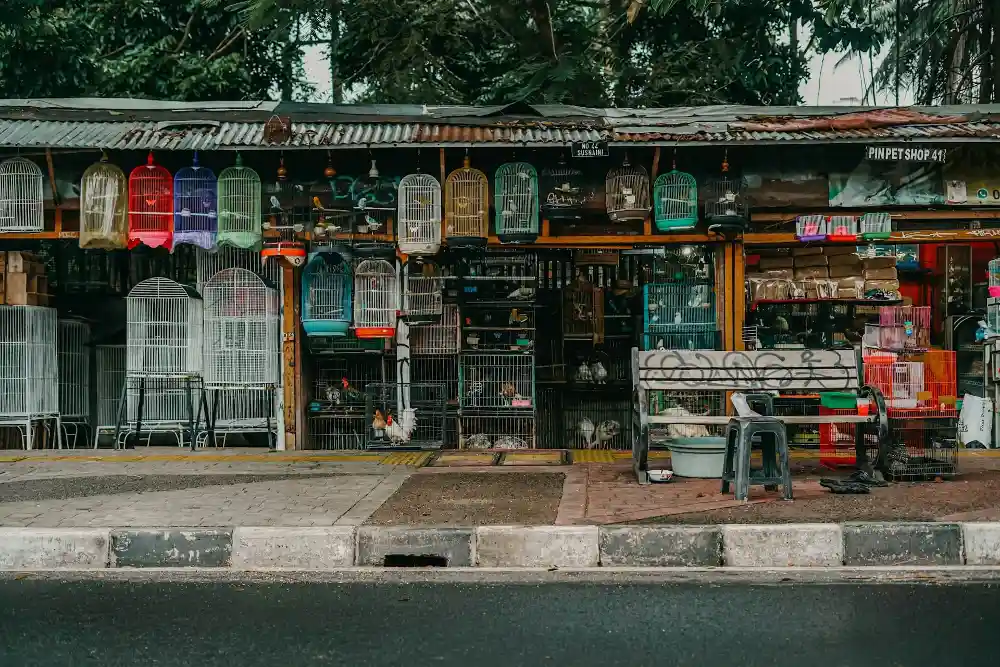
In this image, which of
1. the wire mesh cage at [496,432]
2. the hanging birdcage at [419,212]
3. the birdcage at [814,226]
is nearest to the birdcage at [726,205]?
the birdcage at [814,226]

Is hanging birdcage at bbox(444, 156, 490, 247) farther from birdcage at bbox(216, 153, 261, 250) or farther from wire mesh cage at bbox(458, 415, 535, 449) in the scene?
wire mesh cage at bbox(458, 415, 535, 449)

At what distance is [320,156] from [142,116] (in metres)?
2.00

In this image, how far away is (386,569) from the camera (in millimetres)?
6238

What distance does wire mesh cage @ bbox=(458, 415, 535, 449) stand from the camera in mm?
11766

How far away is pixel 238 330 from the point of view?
37.3 ft

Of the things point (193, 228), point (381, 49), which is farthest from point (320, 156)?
point (381, 49)

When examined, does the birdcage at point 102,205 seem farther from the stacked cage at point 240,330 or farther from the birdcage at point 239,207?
the stacked cage at point 240,330

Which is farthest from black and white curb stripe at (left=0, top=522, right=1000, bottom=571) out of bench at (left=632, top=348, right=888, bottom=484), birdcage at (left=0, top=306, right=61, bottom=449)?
birdcage at (left=0, top=306, right=61, bottom=449)

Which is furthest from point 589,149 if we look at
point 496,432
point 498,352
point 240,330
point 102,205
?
point 102,205

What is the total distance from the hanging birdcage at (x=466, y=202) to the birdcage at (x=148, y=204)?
9.54 ft

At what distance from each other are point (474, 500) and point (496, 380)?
4.18 metres

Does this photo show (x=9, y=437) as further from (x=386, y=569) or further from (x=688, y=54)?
(x=688, y=54)

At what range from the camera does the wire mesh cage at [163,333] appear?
11.4 m

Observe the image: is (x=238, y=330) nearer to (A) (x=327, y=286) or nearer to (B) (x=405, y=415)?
(A) (x=327, y=286)
